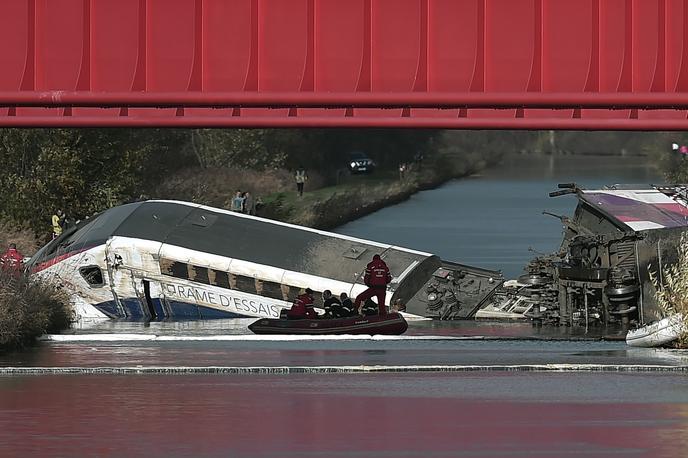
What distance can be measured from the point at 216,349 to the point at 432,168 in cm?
11650

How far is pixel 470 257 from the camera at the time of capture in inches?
2758

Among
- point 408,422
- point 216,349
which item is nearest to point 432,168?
point 216,349

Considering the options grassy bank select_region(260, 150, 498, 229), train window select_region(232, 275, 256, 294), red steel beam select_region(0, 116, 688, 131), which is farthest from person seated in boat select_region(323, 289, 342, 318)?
grassy bank select_region(260, 150, 498, 229)

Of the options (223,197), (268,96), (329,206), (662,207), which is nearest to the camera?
(268,96)

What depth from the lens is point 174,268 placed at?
4134 cm

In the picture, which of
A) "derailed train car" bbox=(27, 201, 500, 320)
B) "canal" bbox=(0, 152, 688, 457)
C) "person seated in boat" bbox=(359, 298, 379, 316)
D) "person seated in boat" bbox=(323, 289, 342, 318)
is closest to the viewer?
"canal" bbox=(0, 152, 688, 457)

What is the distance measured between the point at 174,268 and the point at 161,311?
141 cm

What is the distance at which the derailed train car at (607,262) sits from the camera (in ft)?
121

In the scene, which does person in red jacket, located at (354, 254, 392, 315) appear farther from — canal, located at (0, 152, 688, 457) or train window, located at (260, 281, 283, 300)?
train window, located at (260, 281, 283, 300)

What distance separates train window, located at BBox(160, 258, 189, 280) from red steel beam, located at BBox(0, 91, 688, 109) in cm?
1787

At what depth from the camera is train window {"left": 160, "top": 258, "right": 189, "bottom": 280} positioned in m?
41.2

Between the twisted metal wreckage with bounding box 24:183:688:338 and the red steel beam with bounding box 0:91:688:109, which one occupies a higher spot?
the red steel beam with bounding box 0:91:688:109

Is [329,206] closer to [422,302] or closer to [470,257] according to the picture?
[470,257]

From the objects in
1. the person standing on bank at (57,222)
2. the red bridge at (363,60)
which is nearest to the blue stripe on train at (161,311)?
the person standing on bank at (57,222)
